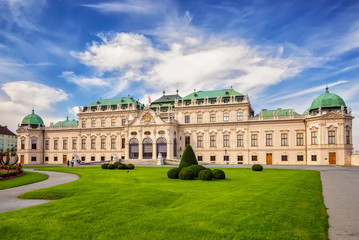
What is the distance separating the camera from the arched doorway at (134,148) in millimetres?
72050

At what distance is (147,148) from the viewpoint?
71.2 metres

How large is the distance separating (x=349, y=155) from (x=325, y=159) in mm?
4472

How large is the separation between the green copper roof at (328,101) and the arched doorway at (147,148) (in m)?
38.6

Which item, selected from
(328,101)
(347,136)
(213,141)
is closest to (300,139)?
(347,136)

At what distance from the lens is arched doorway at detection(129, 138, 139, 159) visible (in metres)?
72.1

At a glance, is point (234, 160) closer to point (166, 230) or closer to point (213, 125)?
point (213, 125)

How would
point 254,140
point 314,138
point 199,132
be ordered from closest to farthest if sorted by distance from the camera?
point 314,138 < point 254,140 < point 199,132

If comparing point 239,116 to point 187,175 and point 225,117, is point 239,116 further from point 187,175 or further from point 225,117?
point 187,175

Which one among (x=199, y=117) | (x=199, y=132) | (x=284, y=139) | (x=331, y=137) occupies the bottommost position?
(x=284, y=139)

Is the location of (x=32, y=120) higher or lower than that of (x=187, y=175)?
higher

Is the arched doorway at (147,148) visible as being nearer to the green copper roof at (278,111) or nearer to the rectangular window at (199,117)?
the rectangular window at (199,117)

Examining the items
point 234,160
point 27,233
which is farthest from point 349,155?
point 27,233

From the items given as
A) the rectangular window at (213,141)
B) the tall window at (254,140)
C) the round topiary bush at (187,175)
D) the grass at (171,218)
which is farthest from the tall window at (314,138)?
the grass at (171,218)

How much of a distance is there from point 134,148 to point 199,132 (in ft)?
56.3
